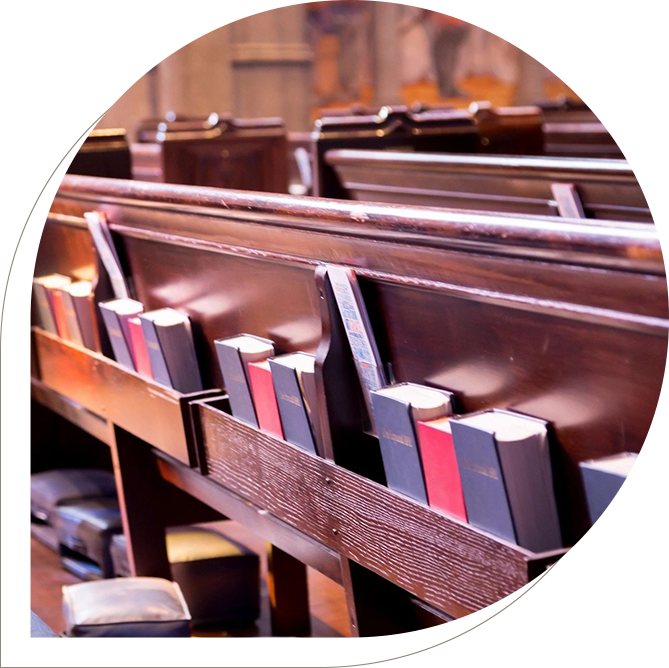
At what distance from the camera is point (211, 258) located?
183 cm

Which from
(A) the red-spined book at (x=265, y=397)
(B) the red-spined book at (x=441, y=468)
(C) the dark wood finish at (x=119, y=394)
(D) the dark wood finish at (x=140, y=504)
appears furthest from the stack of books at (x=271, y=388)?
(D) the dark wood finish at (x=140, y=504)

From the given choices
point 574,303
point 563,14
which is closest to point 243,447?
point 574,303

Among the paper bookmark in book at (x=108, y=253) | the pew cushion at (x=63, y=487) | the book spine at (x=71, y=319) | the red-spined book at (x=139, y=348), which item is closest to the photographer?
the red-spined book at (x=139, y=348)

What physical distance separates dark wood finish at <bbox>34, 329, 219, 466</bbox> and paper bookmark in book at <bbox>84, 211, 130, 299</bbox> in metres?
0.17

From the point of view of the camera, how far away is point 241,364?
1.64 m

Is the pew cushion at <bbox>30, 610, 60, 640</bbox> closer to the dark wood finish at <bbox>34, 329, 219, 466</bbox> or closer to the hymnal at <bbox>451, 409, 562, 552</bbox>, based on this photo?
the dark wood finish at <bbox>34, 329, 219, 466</bbox>

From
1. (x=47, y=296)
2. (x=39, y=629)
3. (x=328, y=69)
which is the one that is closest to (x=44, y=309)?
(x=47, y=296)

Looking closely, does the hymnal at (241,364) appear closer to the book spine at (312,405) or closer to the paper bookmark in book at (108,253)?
the book spine at (312,405)

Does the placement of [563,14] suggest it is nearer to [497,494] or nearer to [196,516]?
[497,494]

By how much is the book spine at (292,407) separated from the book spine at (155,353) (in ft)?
1.47

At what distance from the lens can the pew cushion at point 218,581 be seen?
2.35 meters

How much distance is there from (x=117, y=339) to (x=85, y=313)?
0.23 metres

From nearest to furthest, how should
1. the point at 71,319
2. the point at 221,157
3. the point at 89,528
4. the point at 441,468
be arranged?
the point at 441,468 → the point at 71,319 → the point at 89,528 → the point at 221,157

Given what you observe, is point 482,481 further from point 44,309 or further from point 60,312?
point 44,309
